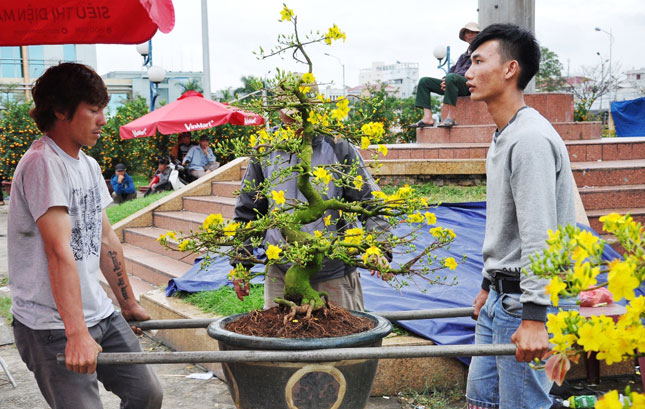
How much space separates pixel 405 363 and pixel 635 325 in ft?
11.2

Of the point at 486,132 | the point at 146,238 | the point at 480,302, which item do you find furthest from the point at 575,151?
the point at 480,302

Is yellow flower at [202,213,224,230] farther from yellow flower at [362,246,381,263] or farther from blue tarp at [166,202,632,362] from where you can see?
blue tarp at [166,202,632,362]

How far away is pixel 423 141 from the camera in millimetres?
10961

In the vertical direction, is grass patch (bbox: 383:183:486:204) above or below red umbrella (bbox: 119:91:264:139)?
below

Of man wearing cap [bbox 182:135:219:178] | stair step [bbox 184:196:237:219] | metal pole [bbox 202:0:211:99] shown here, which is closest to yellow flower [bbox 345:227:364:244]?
stair step [bbox 184:196:237:219]

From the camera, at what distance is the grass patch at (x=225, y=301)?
18.3 feet

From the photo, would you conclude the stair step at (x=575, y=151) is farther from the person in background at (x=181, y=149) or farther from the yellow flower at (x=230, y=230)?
the person in background at (x=181, y=149)

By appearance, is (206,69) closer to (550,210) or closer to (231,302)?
(231,302)

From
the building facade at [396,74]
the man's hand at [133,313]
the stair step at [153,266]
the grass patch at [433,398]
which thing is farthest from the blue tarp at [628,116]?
the building facade at [396,74]

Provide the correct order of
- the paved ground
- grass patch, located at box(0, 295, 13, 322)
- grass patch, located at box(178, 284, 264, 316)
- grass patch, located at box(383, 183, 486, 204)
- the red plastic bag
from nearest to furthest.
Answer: the red plastic bag
the paved ground
grass patch, located at box(178, 284, 264, 316)
grass patch, located at box(383, 183, 486, 204)
grass patch, located at box(0, 295, 13, 322)

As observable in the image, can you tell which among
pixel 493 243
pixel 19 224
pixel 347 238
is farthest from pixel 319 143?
pixel 19 224

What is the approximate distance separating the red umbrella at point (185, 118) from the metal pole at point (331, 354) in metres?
12.3

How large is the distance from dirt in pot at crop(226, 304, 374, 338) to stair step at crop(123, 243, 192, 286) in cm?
538

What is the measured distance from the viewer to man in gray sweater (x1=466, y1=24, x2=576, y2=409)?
233cm
